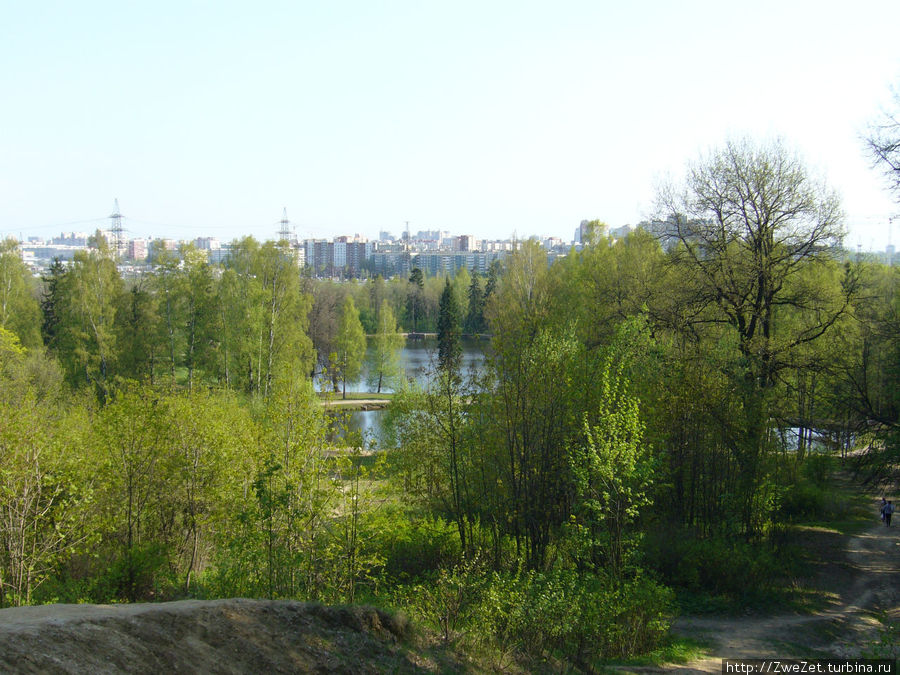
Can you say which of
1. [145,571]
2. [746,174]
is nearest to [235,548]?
[145,571]

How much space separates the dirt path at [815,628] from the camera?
1136cm

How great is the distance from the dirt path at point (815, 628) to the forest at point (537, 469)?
36.4 inches

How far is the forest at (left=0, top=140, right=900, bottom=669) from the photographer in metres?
10.6

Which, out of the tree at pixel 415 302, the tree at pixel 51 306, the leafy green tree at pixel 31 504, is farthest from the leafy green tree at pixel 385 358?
the leafy green tree at pixel 31 504

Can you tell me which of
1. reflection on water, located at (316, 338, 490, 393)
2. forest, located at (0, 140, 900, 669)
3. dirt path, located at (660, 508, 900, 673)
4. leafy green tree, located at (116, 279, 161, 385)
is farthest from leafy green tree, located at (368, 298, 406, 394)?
A: dirt path, located at (660, 508, 900, 673)

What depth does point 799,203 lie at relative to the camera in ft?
63.9

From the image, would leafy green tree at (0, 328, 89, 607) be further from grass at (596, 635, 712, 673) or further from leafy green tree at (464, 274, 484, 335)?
leafy green tree at (464, 274, 484, 335)

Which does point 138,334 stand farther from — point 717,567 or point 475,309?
point 475,309

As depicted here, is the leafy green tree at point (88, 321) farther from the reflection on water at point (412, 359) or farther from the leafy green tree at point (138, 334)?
the reflection on water at point (412, 359)

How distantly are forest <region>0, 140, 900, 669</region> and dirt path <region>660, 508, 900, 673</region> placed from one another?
36.4 inches

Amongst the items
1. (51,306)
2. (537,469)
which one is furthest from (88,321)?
(537,469)

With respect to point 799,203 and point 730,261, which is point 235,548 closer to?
point 730,261

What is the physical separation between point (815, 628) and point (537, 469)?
19.2ft

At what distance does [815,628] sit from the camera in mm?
12492
